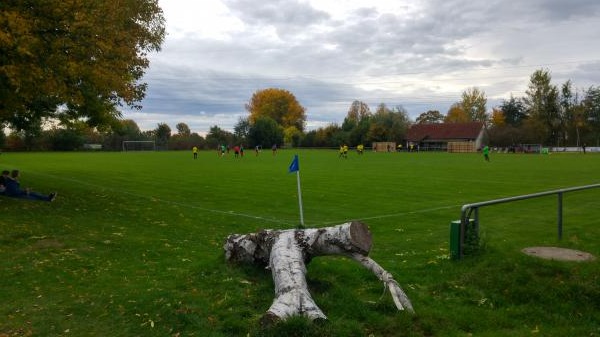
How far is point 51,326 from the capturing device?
18.6ft

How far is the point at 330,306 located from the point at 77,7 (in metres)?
10.4

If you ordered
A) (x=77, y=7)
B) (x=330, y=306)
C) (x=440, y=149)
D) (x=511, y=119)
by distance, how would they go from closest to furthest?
(x=330, y=306)
(x=77, y=7)
(x=440, y=149)
(x=511, y=119)

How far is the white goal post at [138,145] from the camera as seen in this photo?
10144 cm

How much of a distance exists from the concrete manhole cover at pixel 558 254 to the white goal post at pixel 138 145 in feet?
333

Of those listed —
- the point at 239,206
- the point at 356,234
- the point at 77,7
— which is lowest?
the point at 239,206

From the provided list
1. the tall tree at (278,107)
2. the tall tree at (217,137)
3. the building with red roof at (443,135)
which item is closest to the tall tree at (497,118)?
the building with red roof at (443,135)

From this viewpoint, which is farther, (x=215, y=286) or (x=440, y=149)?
(x=440, y=149)

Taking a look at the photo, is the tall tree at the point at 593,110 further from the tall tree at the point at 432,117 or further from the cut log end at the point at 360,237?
the cut log end at the point at 360,237

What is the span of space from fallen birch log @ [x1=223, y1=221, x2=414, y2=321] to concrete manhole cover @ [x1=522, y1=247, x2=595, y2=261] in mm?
2669

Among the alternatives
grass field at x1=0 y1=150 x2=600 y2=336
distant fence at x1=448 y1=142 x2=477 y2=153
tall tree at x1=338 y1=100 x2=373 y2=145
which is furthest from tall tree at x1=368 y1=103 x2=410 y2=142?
grass field at x1=0 y1=150 x2=600 y2=336

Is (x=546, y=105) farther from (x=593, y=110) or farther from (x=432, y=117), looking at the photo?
(x=432, y=117)

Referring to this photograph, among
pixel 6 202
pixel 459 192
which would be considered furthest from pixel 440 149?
pixel 6 202

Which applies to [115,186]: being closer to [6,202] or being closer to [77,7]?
[6,202]

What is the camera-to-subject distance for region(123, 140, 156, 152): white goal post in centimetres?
10144
